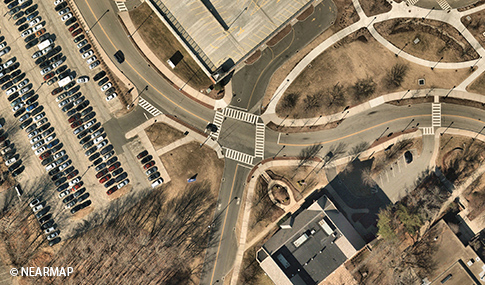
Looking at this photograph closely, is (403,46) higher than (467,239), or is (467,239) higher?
(403,46)

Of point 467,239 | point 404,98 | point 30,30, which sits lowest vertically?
point 467,239

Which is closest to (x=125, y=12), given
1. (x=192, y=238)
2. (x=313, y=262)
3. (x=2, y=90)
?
(x=2, y=90)

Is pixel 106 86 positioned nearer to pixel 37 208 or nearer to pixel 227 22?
pixel 227 22

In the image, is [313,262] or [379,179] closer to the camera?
[313,262]

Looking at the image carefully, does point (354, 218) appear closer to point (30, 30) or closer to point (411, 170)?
point (411, 170)

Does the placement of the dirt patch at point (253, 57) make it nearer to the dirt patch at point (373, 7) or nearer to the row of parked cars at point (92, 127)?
the dirt patch at point (373, 7)

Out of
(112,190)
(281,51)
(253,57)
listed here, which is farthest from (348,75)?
(112,190)
